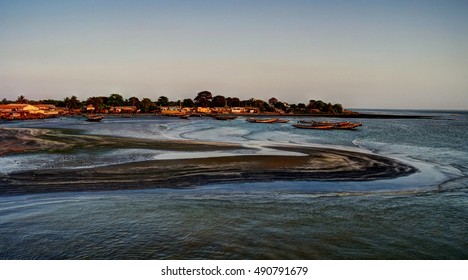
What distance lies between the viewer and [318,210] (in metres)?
10.4

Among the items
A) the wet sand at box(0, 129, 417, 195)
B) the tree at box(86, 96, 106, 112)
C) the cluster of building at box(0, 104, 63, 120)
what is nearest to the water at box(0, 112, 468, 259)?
the wet sand at box(0, 129, 417, 195)

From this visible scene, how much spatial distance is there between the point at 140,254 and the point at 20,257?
227 cm

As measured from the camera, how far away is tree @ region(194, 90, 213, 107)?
18500 centimetres

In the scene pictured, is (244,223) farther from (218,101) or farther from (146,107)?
(218,101)

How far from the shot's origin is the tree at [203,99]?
185 meters

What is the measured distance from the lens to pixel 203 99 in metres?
187

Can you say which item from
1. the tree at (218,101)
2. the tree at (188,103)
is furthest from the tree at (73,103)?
the tree at (218,101)

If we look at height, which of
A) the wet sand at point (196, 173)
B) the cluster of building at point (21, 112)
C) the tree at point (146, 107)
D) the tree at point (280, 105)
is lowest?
the wet sand at point (196, 173)

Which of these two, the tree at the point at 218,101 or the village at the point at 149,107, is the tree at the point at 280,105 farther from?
the tree at the point at 218,101

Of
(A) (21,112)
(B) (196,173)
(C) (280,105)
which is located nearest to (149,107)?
(A) (21,112)

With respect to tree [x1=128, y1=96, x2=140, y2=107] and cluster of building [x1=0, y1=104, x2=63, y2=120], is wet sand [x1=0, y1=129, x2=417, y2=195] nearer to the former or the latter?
cluster of building [x1=0, y1=104, x2=63, y2=120]

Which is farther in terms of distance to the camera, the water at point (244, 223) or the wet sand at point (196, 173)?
the wet sand at point (196, 173)

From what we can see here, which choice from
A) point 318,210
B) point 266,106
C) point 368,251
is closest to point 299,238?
point 368,251

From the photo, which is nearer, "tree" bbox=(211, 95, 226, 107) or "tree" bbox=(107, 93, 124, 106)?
"tree" bbox=(107, 93, 124, 106)
